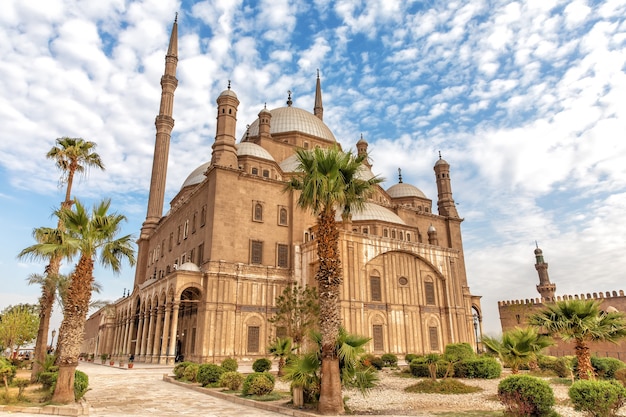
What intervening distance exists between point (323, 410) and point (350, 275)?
1959 cm

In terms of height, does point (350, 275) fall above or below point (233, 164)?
below

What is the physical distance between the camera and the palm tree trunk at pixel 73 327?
1096 cm

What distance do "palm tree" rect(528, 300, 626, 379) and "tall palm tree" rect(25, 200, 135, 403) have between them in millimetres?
12699

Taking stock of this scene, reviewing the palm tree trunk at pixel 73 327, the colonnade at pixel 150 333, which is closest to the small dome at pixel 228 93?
the colonnade at pixel 150 333

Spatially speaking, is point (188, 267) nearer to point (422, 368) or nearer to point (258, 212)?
point (258, 212)

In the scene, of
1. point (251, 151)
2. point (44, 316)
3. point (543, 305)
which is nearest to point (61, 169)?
point (44, 316)

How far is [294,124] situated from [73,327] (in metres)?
33.1

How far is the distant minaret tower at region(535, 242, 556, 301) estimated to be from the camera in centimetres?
5114

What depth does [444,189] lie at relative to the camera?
44281 mm

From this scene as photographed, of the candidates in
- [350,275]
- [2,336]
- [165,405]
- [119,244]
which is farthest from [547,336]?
[2,336]

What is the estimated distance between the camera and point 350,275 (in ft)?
96.1

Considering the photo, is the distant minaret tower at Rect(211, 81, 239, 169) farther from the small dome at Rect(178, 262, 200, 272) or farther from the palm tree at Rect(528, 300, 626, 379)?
the palm tree at Rect(528, 300, 626, 379)

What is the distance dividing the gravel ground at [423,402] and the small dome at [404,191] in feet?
99.3

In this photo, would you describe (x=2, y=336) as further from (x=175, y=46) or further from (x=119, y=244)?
(x=175, y=46)
